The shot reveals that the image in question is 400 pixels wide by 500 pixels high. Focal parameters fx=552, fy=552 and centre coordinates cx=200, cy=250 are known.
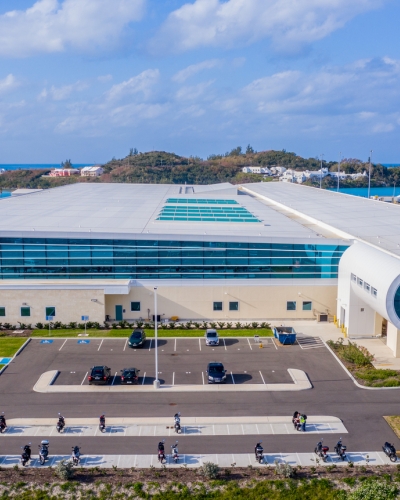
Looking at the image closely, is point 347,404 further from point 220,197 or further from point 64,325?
point 220,197

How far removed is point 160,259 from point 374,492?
2784 cm

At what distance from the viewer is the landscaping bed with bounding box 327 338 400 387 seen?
32469 mm

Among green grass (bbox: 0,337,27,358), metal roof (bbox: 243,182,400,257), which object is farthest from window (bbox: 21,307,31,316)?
metal roof (bbox: 243,182,400,257)

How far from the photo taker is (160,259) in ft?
149

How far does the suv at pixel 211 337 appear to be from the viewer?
39.3 meters

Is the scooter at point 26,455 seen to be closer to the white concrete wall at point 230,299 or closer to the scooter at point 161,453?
the scooter at point 161,453

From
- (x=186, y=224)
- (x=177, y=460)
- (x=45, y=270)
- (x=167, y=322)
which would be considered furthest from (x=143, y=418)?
(x=186, y=224)

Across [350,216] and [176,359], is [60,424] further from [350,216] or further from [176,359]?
[350,216]

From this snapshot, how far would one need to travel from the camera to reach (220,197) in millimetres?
84500

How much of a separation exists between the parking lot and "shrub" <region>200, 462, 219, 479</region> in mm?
9974

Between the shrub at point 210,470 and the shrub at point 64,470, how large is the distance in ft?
18.0

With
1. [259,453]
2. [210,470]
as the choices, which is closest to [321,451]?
[259,453]

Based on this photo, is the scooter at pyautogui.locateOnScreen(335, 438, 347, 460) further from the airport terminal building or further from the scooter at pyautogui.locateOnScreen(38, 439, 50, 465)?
the airport terminal building

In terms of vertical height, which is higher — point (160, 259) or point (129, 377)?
point (160, 259)
